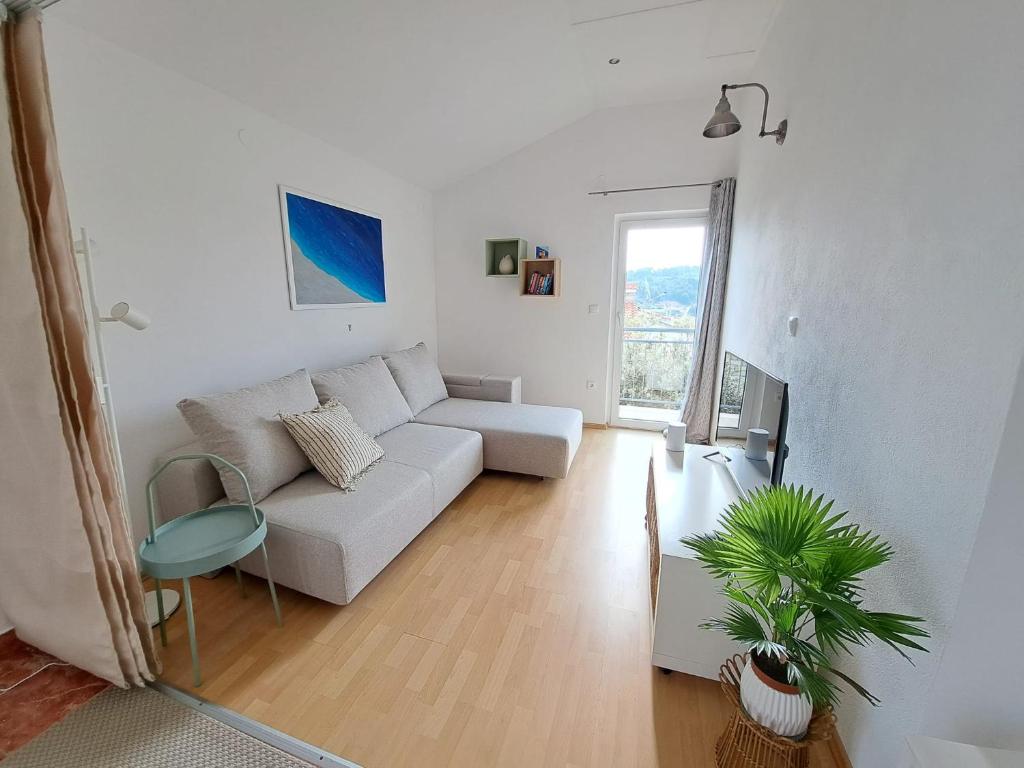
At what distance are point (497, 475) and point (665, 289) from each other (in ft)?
7.50

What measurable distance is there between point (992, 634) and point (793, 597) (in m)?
0.32

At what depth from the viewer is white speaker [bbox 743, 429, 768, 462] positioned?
1748 millimetres

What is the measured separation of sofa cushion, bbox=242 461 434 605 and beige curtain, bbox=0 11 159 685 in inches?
17.3

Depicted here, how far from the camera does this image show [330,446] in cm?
204

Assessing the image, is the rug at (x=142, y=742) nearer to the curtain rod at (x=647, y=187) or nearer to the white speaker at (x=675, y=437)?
the white speaker at (x=675, y=437)

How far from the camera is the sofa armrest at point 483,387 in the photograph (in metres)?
3.63

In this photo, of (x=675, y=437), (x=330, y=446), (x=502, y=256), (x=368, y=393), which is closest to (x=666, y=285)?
(x=502, y=256)

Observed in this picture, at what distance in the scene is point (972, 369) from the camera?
808 millimetres

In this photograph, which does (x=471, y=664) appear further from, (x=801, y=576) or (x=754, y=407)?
(x=754, y=407)

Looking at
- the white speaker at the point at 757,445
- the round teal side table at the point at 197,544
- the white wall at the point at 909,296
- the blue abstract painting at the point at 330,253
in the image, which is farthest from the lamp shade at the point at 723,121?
the round teal side table at the point at 197,544

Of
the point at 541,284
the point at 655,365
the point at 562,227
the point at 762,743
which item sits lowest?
the point at 762,743

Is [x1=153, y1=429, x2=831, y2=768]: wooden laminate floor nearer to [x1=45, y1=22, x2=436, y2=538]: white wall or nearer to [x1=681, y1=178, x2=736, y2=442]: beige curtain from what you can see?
[x1=45, y1=22, x2=436, y2=538]: white wall

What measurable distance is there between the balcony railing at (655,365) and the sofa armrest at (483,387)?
1171mm

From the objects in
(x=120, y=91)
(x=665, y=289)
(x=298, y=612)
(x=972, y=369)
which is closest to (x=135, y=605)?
(x=298, y=612)
